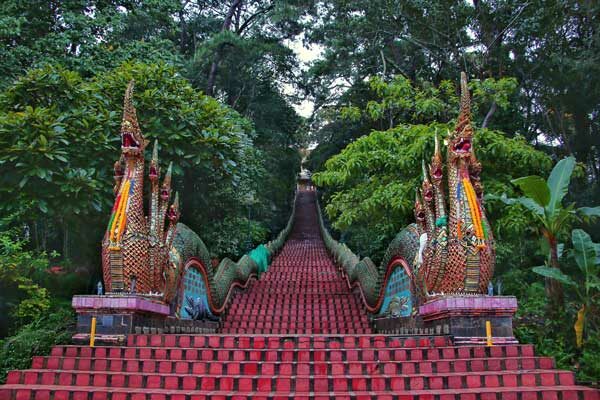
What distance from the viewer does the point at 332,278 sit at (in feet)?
55.9

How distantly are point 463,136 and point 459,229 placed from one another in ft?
4.81

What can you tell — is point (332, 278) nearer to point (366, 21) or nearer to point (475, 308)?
point (366, 21)

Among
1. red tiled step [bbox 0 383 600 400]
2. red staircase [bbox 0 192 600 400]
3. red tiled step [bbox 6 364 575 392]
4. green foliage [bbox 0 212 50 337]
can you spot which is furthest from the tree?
red tiled step [bbox 6 364 575 392]

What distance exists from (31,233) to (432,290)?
418 inches

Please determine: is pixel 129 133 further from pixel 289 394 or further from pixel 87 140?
pixel 289 394

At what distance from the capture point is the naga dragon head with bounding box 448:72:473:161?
802cm

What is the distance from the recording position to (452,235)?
25.3ft

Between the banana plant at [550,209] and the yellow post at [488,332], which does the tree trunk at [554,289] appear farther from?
the yellow post at [488,332]

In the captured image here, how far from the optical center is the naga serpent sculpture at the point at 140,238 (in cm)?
773

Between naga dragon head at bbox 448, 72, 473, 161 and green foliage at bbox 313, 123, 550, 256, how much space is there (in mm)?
2090

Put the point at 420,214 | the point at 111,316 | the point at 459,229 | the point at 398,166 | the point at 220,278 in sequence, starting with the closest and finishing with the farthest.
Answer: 1. the point at 111,316
2. the point at 459,229
3. the point at 420,214
4. the point at 398,166
5. the point at 220,278

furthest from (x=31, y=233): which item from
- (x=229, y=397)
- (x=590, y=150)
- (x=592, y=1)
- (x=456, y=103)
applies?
(x=590, y=150)

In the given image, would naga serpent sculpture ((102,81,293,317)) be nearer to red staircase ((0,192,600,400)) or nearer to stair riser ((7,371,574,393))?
red staircase ((0,192,600,400))

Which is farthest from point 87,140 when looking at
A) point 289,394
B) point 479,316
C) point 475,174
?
point 479,316
